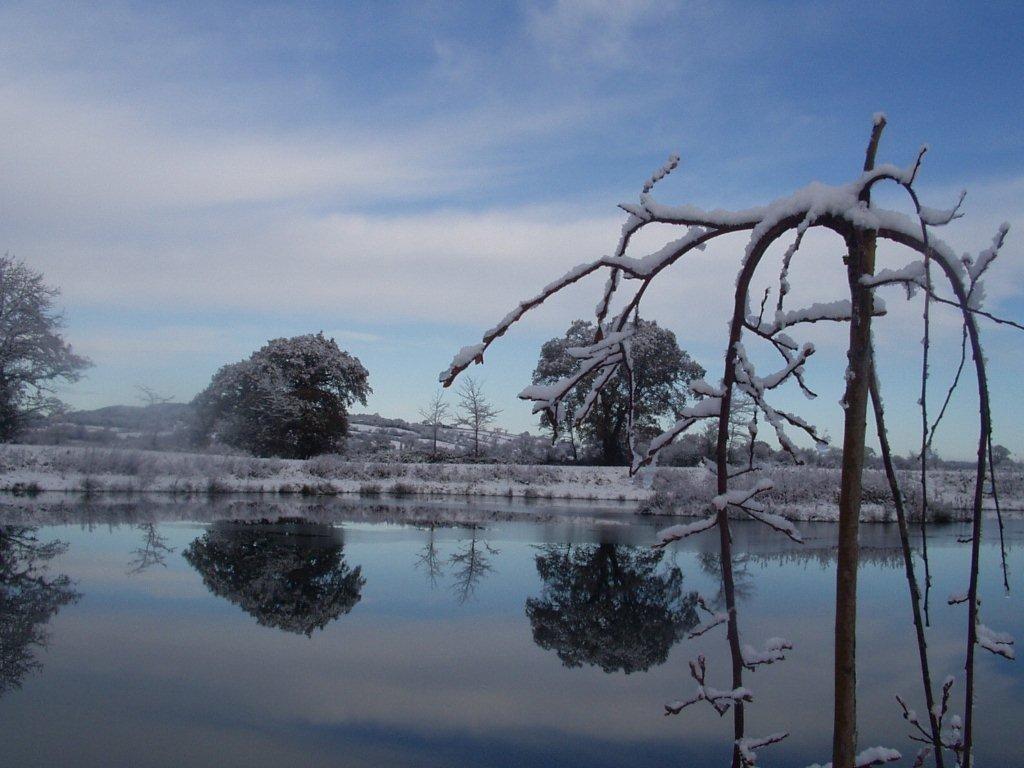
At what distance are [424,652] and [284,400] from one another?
20.4 metres

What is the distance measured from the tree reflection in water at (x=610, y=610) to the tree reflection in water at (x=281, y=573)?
6.55 feet

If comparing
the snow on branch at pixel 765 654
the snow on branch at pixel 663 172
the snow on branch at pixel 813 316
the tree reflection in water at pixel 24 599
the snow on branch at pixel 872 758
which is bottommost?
the tree reflection in water at pixel 24 599

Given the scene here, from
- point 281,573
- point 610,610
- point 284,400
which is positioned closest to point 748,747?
point 610,610

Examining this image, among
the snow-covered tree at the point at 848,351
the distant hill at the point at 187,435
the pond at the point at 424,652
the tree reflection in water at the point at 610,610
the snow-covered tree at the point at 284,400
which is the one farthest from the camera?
the snow-covered tree at the point at 284,400

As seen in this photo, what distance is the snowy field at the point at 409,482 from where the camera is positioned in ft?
56.6

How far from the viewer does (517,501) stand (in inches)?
749

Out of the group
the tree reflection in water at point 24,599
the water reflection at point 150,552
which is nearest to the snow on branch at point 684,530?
the tree reflection in water at point 24,599

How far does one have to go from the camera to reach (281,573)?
8.62 m

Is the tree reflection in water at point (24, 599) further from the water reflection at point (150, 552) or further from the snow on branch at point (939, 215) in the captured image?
the snow on branch at point (939, 215)

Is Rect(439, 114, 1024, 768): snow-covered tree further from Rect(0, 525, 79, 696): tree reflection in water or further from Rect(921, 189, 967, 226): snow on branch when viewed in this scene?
Rect(0, 525, 79, 696): tree reflection in water

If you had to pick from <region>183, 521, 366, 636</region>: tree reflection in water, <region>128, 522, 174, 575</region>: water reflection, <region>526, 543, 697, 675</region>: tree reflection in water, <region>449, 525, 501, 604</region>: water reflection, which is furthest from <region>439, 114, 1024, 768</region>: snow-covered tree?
<region>128, 522, 174, 575</region>: water reflection

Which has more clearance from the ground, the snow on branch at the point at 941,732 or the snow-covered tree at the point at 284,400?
the snow-covered tree at the point at 284,400

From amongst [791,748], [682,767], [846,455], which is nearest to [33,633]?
[682,767]

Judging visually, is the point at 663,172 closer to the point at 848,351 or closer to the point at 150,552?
the point at 848,351
